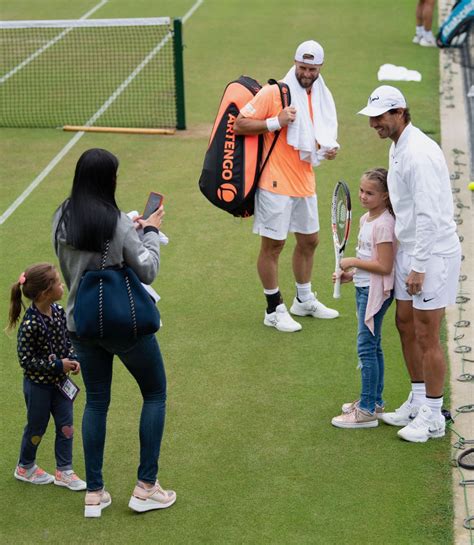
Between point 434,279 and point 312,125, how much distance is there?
7.96 ft

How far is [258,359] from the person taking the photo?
8.08 m

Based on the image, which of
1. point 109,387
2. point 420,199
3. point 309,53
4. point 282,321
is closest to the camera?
point 109,387

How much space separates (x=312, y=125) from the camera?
8375 millimetres

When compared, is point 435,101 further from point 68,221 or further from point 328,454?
point 68,221

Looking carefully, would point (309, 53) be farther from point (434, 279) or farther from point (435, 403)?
point (435, 403)

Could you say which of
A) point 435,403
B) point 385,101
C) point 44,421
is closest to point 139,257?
point 44,421

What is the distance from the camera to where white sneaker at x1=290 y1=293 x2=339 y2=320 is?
879 cm

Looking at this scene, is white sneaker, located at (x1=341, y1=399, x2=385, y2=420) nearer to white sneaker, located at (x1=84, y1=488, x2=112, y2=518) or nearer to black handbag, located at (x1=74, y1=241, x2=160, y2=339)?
white sneaker, located at (x1=84, y1=488, x2=112, y2=518)

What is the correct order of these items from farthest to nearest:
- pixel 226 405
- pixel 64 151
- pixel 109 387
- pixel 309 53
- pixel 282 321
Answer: pixel 64 151
pixel 282 321
pixel 309 53
pixel 226 405
pixel 109 387

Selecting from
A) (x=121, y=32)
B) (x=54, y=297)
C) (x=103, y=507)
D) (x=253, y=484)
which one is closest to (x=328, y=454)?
(x=253, y=484)

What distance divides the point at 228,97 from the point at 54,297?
2966 millimetres

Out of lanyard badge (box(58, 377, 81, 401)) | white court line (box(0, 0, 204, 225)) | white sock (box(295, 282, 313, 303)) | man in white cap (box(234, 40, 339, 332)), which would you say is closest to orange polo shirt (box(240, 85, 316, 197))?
man in white cap (box(234, 40, 339, 332))

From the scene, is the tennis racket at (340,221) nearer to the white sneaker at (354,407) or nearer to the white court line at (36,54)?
the white sneaker at (354,407)

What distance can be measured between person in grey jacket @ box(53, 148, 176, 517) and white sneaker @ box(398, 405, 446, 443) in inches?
65.0
